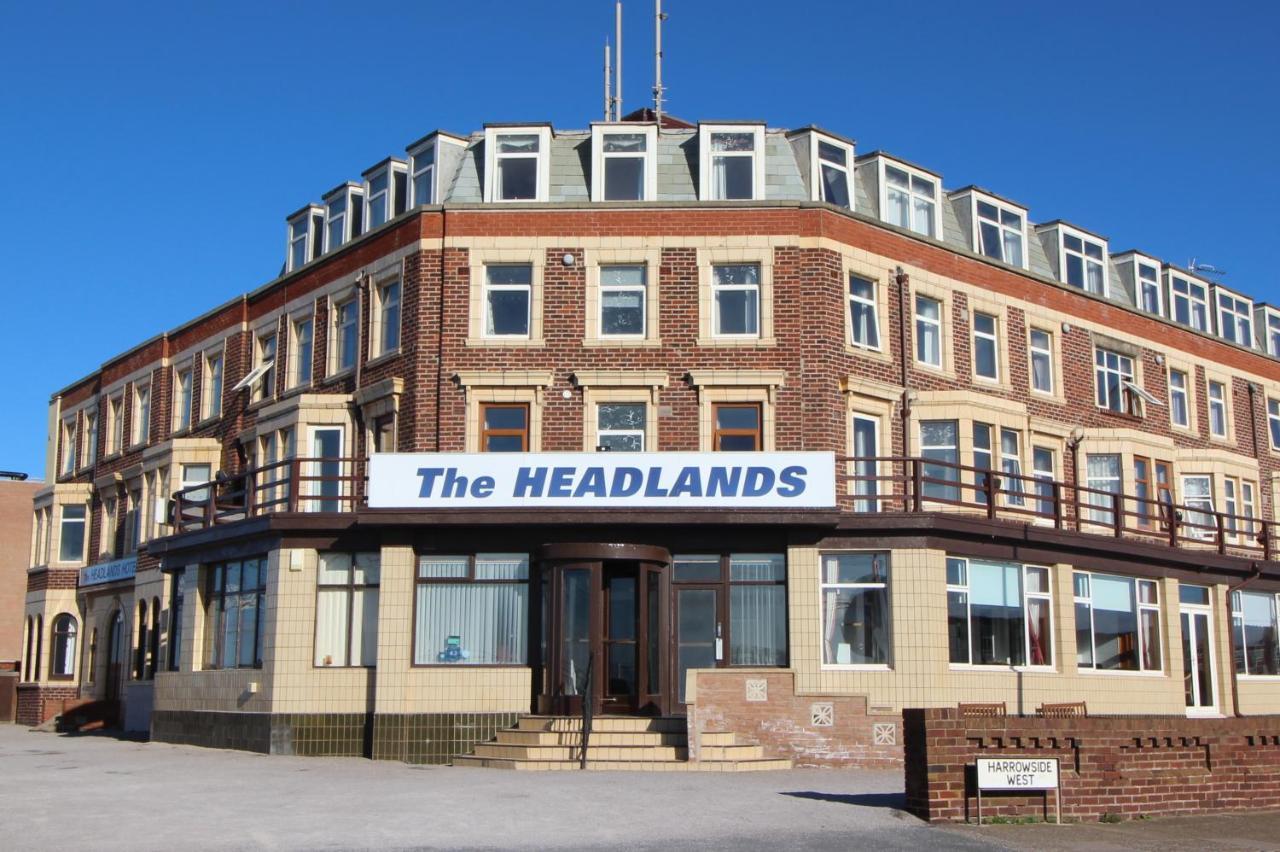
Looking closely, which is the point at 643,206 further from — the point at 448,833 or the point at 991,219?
the point at 448,833

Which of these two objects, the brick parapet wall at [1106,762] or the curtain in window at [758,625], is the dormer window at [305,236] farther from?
the brick parapet wall at [1106,762]

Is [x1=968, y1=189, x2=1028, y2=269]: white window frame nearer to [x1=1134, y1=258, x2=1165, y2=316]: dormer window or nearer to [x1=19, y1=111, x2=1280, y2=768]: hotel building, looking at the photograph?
[x1=19, y1=111, x2=1280, y2=768]: hotel building

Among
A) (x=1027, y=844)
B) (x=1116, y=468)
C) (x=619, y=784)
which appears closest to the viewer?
(x=1027, y=844)

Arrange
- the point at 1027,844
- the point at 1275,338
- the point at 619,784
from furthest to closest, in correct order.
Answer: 1. the point at 1275,338
2. the point at 619,784
3. the point at 1027,844

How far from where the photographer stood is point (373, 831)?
1356cm

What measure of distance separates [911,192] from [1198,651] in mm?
10903

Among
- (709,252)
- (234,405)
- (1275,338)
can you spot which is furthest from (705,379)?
(1275,338)

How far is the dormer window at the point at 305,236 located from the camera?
31047 millimetres

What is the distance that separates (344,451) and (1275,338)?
1001 inches

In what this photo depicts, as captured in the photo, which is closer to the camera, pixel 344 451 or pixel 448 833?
pixel 448 833

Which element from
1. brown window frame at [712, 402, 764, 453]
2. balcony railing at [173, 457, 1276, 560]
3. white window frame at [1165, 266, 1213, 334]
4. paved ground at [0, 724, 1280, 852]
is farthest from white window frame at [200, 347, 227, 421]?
white window frame at [1165, 266, 1213, 334]

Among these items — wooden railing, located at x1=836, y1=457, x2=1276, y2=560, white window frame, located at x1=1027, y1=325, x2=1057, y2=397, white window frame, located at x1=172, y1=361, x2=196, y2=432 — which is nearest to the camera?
wooden railing, located at x1=836, y1=457, x2=1276, y2=560

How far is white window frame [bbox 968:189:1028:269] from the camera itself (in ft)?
96.8

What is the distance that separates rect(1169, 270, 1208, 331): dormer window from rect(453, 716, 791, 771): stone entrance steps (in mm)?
18731
